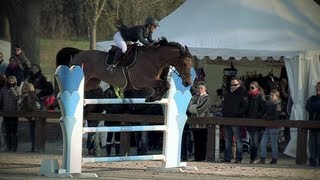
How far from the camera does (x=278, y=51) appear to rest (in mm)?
18891

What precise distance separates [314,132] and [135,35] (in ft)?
15.1

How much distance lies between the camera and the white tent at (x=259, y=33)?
1891cm

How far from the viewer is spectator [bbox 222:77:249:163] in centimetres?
1719

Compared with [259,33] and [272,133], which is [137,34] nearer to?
[272,133]

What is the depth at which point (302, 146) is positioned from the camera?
17219mm

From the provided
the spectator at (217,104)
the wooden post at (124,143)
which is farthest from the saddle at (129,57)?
the spectator at (217,104)

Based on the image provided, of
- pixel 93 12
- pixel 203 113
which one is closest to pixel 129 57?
pixel 203 113

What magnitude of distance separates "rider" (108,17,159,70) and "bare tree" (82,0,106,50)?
53.2 ft

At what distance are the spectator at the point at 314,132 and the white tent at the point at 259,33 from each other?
0.90m

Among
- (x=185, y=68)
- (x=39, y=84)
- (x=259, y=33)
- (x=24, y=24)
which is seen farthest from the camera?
(x=24, y=24)

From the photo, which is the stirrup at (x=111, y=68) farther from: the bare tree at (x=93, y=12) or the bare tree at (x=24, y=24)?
the bare tree at (x=93, y=12)

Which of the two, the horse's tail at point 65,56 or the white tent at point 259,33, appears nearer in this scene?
the horse's tail at point 65,56

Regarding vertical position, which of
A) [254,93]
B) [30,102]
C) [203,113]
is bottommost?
[203,113]

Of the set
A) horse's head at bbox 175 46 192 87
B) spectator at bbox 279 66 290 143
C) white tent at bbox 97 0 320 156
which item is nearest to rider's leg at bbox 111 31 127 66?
horse's head at bbox 175 46 192 87
